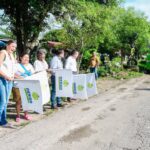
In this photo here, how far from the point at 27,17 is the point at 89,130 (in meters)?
11.1

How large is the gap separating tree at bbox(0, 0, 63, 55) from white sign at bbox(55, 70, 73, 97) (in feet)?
23.7

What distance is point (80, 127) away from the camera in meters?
8.41

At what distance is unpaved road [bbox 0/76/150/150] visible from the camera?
696 centimetres

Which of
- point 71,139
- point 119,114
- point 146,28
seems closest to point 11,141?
point 71,139

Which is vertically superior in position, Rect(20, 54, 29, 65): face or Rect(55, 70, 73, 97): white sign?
Rect(20, 54, 29, 65): face

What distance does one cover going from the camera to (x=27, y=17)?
18281 mm

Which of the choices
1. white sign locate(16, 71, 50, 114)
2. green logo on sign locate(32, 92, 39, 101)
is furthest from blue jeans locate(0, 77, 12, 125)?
green logo on sign locate(32, 92, 39, 101)

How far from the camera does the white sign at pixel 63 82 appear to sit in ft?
34.2

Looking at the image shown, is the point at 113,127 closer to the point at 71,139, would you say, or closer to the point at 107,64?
the point at 71,139

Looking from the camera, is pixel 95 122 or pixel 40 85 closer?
pixel 40 85

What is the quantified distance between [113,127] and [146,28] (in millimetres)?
27251

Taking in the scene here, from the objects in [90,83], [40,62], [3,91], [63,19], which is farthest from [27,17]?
[3,91]

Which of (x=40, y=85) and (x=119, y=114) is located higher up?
(x=40, y=85)

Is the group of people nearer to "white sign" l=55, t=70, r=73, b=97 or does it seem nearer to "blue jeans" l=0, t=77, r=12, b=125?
"blue jeans" l=0, t=77, r=12, b=125
